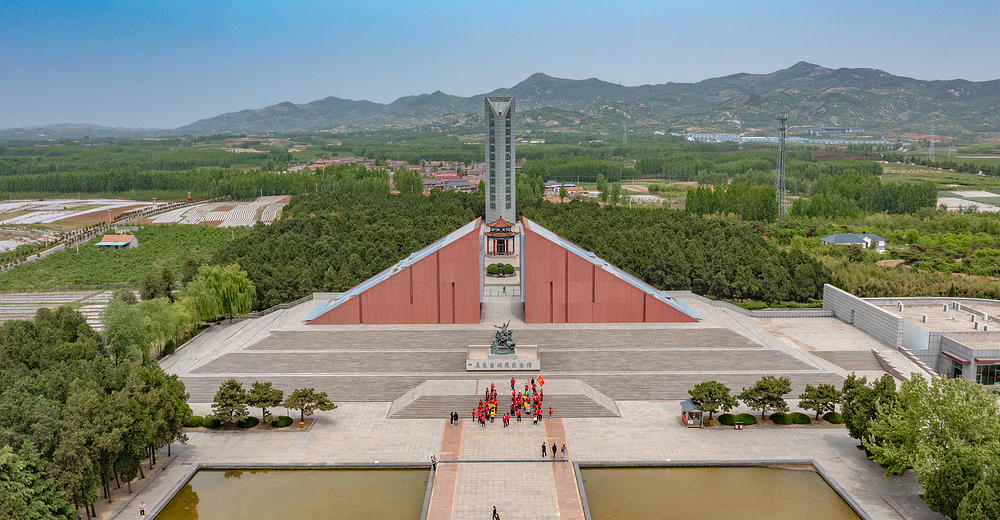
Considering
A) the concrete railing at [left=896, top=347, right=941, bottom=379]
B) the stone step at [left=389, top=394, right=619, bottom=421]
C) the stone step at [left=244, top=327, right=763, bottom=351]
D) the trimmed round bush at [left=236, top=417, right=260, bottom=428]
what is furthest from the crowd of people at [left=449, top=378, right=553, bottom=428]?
the concrete railing at [left=896, top=347, right=941, bottom=379]

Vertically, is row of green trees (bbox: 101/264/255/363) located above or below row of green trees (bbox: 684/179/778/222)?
below

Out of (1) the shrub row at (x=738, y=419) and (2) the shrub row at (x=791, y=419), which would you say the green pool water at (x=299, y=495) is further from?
(2) the shrub row at (x=791, y=419)

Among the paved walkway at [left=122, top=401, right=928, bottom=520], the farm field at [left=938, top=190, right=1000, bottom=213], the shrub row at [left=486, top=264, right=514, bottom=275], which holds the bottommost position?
the paved walkway at [left=122, top=401, right=928, bottom=520]

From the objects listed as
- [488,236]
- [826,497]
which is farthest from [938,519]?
[488,236]

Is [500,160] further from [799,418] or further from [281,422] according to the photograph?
[799,418]

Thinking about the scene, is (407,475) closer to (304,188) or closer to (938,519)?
(938,519)

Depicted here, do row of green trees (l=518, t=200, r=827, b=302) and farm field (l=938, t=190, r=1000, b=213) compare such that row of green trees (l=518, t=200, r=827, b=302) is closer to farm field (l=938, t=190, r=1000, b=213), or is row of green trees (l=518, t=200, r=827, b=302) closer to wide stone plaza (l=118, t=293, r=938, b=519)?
wide stone plaza (l=118, t=293, r=938, b=519)

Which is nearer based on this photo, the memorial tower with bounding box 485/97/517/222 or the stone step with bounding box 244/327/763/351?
the stone step with bounding box 244/327/763/351
